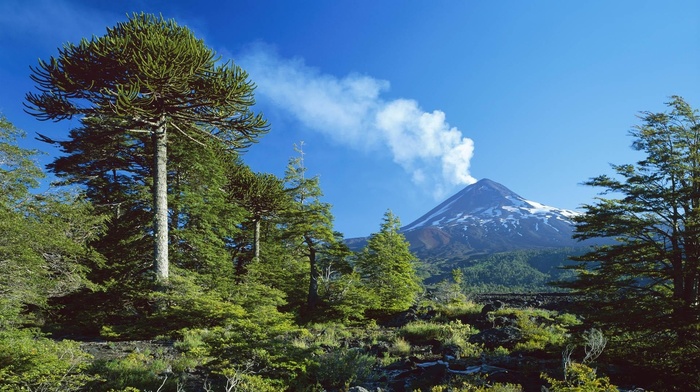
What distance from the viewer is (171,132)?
16.9m

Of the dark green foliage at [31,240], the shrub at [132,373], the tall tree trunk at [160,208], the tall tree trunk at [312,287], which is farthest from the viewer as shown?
the tall tree trunk at [312,287]

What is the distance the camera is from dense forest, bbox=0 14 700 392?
708 centimetres

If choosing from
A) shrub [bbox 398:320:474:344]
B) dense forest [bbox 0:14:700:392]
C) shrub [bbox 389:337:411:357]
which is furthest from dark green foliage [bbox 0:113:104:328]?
shrub [bbox 398:320:474:344]

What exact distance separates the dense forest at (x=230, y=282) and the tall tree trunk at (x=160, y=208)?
0.08 m

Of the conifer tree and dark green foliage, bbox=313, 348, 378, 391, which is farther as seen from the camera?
the conifer tree

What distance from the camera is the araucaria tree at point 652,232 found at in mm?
8305

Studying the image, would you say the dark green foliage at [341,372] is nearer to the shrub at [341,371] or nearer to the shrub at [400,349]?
the shrub at [341,371]

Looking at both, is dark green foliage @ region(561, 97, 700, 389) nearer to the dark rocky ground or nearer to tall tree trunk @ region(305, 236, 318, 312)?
the dark rocky ground

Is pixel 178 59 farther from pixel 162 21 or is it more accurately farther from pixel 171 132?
pixel 171 132

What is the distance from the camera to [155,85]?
1288 cm

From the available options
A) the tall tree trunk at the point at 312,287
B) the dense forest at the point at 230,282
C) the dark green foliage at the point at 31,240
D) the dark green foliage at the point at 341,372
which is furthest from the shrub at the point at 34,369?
the tall tree trunk at the point at 312,287

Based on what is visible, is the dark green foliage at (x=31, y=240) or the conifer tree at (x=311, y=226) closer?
the dark green foliage at (x=31, y=240)

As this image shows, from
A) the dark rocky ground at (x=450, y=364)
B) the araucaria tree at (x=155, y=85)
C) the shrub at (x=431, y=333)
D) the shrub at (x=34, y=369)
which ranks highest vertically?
the araucaria tree at (x=155, y=85)

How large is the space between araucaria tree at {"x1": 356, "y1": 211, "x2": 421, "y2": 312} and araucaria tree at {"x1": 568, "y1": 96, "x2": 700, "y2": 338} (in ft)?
35.3
